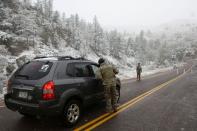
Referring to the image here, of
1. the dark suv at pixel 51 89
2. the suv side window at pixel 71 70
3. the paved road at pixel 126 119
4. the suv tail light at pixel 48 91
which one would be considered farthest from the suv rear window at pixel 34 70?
the paved road at pixel 126 119

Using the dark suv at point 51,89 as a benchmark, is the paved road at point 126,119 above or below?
below

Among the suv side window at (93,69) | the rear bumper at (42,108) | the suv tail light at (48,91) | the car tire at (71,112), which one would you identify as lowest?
the car tire at (71,112)

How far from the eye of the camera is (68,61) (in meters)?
5.88

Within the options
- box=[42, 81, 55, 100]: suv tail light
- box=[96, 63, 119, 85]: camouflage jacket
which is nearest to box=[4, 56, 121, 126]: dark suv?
box=[42, 81, 55, 100]: suv tail light

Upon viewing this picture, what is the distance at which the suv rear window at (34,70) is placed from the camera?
5.31 m

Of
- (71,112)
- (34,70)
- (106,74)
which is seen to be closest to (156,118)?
(106,74)

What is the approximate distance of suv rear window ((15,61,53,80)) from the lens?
531 centimetres

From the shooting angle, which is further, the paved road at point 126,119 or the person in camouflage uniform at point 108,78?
the person in camouflage uniform at point 108,78

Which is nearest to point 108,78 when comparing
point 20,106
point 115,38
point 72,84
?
point 72,84

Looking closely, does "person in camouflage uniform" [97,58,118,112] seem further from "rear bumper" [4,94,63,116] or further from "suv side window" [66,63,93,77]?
"rear bumper" [4,94,63,116]

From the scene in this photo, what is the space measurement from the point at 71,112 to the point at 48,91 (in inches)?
43.7

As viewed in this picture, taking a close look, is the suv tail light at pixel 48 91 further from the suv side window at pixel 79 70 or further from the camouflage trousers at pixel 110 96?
the camouflage trousers at pixel 110 96

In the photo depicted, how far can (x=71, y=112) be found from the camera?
18.9 ft

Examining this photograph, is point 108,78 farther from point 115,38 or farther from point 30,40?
point 115,38
